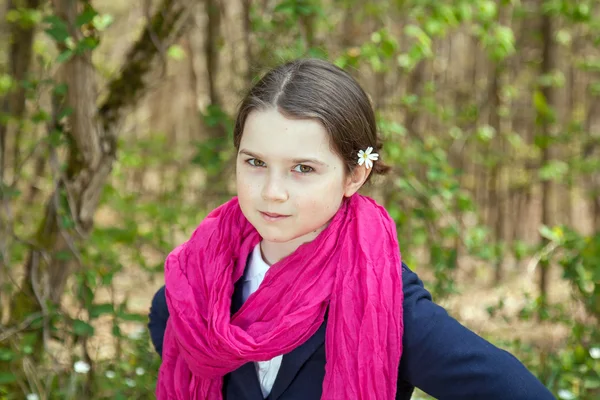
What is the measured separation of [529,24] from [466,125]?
1588 mm

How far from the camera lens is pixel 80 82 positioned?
283 cm

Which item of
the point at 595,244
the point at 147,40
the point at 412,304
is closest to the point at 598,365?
the point at 595,244

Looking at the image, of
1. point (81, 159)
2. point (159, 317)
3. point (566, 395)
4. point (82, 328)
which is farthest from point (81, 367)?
point (566, 395)

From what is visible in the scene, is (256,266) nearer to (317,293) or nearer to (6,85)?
(317,293)

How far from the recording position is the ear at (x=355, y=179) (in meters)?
1.64

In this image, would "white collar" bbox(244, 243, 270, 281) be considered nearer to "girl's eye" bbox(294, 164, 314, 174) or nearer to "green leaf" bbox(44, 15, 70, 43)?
"girl's eye" bbox(294, 164, 314, 174)

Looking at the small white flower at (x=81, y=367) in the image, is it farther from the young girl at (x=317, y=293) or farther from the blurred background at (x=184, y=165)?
the young girl at (x=317, y=293)

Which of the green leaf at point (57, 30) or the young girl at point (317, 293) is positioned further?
the green leaf at point (57, 30)

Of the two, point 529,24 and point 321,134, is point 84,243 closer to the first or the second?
point 321,134

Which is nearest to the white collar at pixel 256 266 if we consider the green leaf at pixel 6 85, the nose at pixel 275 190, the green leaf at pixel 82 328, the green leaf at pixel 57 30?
the nose at pixel 275 190

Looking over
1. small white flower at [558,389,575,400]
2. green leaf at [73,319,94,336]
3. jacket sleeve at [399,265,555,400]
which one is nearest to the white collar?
jacket sleeve at [399,265,555,400]

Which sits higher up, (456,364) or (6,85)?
(6,85)

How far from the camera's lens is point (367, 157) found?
5.36 feet

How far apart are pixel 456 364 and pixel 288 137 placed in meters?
0.60
